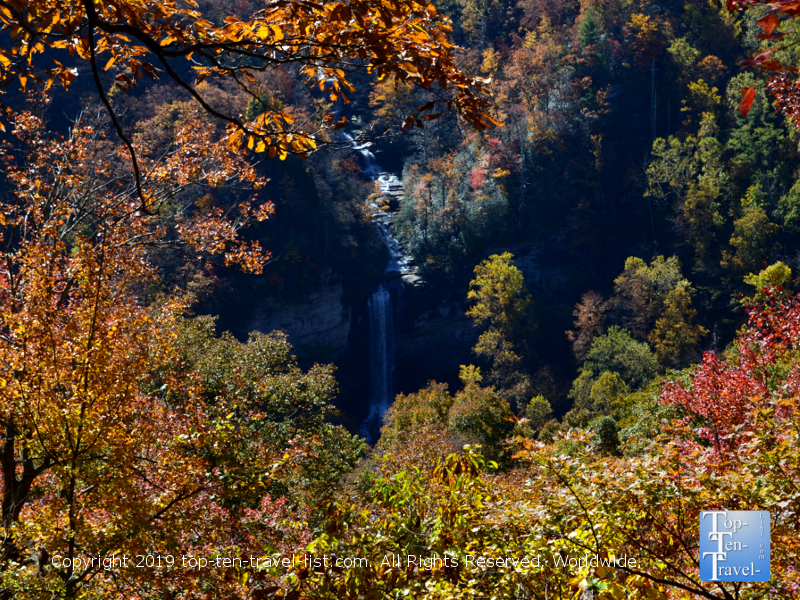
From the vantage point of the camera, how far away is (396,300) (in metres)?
33.2

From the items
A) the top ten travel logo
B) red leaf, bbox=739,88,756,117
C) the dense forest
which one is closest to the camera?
red leaf, bbox=739,88,756,117

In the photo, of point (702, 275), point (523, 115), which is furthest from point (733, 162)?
point (523, 115)

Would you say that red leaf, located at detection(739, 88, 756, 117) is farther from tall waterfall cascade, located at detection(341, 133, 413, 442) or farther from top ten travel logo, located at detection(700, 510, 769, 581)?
tall waterfall cascade, located at detection(341, 133, 413, 442)

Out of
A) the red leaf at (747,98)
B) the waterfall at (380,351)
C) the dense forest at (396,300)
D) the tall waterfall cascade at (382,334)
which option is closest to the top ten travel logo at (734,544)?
the dense forest at (396,300)

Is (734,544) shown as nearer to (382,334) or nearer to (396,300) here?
(382,334)

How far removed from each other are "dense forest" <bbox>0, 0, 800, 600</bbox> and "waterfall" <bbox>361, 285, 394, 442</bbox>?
0.29 meters

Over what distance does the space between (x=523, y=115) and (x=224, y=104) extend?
19704mm

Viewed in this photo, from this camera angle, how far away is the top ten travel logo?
2.62 m

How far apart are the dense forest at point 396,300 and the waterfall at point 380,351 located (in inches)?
11.3

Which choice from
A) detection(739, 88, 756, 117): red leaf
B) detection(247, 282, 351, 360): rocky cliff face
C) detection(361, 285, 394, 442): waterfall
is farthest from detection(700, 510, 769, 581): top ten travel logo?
detection(247, 282, 351, 360): rocky cliff face

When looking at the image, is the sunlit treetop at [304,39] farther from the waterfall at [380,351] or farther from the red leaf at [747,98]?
the waterfall at [380,351]

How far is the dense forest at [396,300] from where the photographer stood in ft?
7.91

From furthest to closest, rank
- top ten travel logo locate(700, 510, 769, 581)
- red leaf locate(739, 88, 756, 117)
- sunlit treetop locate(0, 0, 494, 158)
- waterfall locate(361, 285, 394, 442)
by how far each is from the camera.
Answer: waterfall locate(361, 285, 394, 442)
top ten travel logo locate(700, 510, 769, 581)
sunlit treetop locate(0, 0, 494, 158)
red leaf locate(739, 88, 756, 117)

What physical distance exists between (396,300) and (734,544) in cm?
3061
